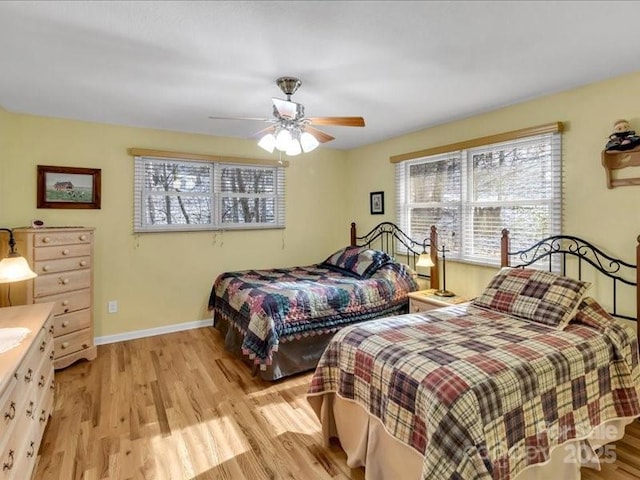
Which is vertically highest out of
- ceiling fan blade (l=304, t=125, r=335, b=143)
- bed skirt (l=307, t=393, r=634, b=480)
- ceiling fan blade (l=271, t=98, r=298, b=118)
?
ceiling fan blade (l=271, t=98, r=298, b=118)

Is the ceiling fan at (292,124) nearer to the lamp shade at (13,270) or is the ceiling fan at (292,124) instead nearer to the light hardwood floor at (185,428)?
the lamp shade at (13,270)

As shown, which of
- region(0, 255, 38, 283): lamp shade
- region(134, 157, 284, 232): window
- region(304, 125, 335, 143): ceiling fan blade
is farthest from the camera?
region(134, 157, 284, 232): window

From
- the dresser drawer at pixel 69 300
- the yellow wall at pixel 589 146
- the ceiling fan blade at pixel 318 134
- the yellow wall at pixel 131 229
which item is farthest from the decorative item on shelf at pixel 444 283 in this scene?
the dresser drawer at pixel 69 300

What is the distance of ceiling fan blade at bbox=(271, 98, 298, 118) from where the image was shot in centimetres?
236

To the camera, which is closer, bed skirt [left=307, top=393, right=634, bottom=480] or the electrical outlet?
bed skirt [left=307, top=393, right=634, bottom=480]

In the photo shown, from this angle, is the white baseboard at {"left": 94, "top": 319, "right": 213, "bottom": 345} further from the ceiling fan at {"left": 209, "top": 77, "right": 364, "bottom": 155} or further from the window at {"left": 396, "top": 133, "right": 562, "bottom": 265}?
the window at {"left": 396, "top": 133, "right": 562, "bottom": 265}

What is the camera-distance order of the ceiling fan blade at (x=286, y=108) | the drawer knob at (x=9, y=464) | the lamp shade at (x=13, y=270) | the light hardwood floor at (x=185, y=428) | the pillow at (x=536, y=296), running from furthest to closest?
the ceiling fan blade at (x=286, y=108) → the pillow at (x=536, y=296) → the lamp shade at (x=13, y=270) → the light hardwood floor at (x=185, y=428) → the drawer knob at (x=9, y=464)

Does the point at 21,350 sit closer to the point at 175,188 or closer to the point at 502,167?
the point at 175,188

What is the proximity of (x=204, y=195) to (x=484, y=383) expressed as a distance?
3666 mm

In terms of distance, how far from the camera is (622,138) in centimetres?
245

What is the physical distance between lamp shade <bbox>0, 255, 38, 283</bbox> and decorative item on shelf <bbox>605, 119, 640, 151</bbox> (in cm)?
387

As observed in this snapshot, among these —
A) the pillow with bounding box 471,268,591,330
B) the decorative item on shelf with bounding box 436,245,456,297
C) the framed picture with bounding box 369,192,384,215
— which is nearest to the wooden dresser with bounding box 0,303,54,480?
the pillow with bounding box 471,268,591,330

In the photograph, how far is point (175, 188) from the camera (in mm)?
4164

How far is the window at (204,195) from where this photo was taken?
4027mm
